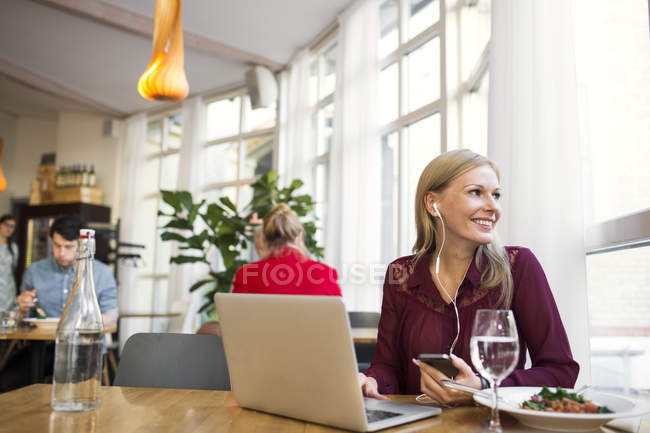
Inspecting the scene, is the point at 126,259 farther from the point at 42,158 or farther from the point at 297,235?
the point at 297,235

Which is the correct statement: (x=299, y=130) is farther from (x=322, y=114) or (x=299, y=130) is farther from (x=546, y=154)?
(x=546, y=154)

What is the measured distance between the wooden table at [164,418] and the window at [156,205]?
24.5 feet

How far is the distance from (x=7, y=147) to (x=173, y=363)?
938cm

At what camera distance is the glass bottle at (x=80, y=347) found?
3.48ft

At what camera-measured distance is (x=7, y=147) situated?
31.1 ft

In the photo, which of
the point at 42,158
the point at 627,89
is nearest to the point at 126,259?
the point at 42,158

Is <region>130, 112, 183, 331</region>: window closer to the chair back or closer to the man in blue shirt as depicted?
the man in blue shirt

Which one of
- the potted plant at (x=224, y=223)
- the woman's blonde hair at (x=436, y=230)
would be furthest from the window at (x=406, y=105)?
the woman's blonde hair at (x=436, y=230)

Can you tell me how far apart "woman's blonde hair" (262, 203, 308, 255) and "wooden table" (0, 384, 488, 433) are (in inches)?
86.6

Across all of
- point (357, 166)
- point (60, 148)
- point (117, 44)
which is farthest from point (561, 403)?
point (60, 148)

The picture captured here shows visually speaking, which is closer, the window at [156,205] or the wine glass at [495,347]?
the wine glass at [495,347]

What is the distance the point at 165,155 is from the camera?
28.4 feet

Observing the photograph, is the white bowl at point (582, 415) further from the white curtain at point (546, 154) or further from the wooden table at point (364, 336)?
the wooden table at point (364, 336)

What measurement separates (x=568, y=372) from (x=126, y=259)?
7.99 m
